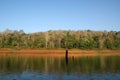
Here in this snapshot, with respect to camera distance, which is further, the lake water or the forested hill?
the forested hill

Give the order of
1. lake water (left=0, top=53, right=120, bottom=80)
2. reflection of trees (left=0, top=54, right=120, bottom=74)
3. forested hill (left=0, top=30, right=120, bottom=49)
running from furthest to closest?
forested hill (left=0, top=30, right=120, bottom=49), reflection of trees (left=0, top=54, right=120, bottom=74), lake water (left=0, top=53, right=120, bottom=80)

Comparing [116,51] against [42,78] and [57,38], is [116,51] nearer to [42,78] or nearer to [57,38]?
[57,38]

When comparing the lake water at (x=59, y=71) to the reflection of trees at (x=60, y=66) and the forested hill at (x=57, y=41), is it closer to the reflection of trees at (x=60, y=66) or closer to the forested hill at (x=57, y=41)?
the reflection of trees at (x=60, y=66)

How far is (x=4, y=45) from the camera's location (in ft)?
442

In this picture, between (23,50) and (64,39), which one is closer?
(23,50)

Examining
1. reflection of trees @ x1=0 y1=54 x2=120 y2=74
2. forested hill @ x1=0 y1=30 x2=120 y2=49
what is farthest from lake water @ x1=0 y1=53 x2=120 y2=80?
forested hill @ x1=0 y1=30 x2=120 y2=49

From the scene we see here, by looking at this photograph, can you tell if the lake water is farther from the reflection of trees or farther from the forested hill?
the forested hill

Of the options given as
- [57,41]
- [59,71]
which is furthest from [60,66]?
[57,41]

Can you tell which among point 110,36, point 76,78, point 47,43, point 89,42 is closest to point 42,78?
point 76,78

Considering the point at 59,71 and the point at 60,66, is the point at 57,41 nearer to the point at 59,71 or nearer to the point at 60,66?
the point at 60,66

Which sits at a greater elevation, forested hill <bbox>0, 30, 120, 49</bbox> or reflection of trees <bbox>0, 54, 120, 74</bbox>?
forested hill <bbox>0, 30, 120, 49</bbox>

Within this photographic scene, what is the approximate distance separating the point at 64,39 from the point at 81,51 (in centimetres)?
2498

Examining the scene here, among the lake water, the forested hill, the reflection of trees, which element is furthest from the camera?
the forested hill

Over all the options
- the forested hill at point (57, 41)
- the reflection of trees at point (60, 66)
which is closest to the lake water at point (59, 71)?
the reflection of trees at point (60, 66)
